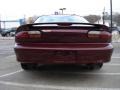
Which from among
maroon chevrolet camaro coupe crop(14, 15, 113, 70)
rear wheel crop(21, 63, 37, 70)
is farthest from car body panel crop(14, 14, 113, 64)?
rear wheel crop(21, 63, 37, 70)

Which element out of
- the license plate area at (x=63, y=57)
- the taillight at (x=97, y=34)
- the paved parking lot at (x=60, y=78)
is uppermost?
the taillight at (x=97, y=34)

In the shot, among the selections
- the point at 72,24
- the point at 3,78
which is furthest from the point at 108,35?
the point at 3,78

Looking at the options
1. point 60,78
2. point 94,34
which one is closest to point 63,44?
point 94,34

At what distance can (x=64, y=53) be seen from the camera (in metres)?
6.54

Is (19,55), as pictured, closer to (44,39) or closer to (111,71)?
(44,39)

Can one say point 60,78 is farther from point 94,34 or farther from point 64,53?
point 94,34

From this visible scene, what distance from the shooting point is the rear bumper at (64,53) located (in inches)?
256

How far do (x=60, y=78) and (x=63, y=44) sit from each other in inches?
31.6

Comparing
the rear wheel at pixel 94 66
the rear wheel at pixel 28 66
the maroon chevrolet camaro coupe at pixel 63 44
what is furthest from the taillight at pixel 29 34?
the rear wheel at pixel 94 66

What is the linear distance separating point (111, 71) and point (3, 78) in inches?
102

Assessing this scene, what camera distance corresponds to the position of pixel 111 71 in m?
7.87

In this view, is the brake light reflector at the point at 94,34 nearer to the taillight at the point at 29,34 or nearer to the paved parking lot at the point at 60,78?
the paved parking lot at the point at 60,78

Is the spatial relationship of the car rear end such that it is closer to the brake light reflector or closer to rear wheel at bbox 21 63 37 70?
the brake light reflector

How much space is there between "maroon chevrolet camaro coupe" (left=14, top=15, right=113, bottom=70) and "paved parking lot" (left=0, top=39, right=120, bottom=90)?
416 millimetres
